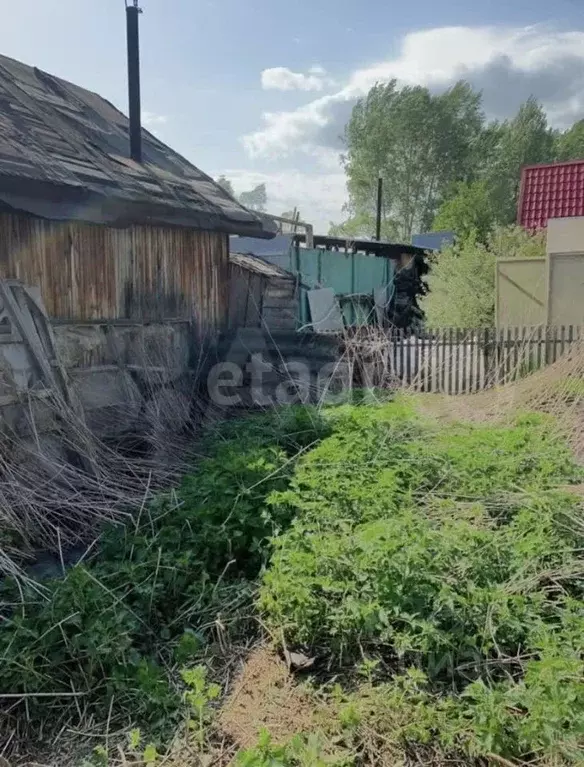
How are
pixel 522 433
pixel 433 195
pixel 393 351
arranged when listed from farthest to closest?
pixel 433 195, pixel 393 351, pixel 522 433

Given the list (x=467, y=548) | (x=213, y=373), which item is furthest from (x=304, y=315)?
(x=467, y=548)

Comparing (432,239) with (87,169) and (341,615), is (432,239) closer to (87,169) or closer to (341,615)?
(87,169)

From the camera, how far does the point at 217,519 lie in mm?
3799

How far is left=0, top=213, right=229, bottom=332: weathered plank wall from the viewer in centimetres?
532

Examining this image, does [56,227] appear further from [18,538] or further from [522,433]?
[522,433]

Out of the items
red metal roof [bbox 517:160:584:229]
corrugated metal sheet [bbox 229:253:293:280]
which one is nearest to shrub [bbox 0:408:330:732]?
→ corrugated metal sheet [bbox 229:253:293:280]

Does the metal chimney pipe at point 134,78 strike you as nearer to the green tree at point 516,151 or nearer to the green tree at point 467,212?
the green tree at point 467,212

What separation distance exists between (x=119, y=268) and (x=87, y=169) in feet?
3.69

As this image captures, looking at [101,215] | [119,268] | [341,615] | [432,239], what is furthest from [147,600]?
[432,239]

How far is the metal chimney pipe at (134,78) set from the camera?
7.12 meters

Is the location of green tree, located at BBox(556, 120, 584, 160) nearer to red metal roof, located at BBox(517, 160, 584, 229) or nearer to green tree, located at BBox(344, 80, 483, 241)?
green tree, located at BBox(344, 80, 483, 241)

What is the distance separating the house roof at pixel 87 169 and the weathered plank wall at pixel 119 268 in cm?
43

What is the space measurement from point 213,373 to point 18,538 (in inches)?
167

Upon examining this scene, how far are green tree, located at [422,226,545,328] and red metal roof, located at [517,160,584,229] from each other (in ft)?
2.02
